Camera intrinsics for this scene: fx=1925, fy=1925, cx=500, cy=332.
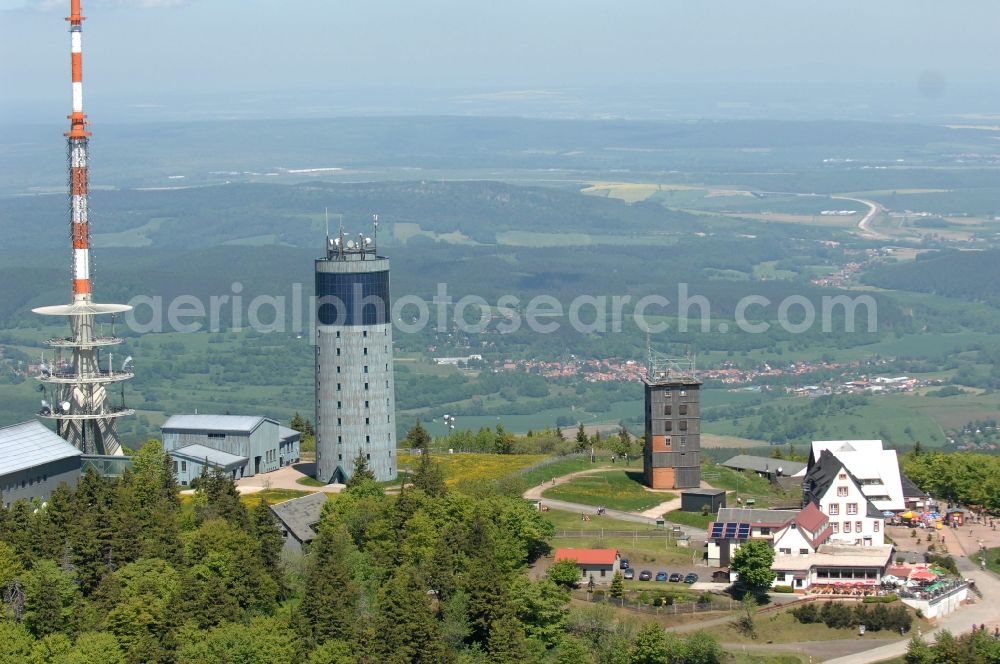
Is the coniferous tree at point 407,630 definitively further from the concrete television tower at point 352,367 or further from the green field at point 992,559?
the concrete television tower at point 352,367

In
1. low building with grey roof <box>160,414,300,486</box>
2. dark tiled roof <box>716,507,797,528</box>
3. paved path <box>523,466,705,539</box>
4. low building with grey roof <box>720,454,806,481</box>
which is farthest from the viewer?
low building with grey roof <box>720,454,806,481</box>

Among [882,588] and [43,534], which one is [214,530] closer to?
[43,534]

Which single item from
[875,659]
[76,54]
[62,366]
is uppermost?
[76,54]

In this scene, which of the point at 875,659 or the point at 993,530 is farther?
the point at 993,530

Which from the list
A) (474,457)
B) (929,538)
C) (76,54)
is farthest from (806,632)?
(76,54)

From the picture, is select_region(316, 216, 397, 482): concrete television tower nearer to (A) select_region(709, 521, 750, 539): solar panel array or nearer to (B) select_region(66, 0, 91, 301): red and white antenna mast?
(B) select_region(66, 0, 91, 301): red and white antenna mast

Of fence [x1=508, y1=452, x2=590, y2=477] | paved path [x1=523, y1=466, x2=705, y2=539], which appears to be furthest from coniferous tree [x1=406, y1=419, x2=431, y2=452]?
paved path [x1=523, y1=466, x2=705, y2=539]

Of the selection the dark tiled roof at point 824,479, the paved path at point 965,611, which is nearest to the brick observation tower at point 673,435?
the dark tiled roof at point 824,479

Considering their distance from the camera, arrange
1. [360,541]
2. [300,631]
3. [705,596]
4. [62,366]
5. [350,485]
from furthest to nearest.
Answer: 1. [62,366]
2. [350,485]
3. [360,541]
4. [705,596]
5. [300,631]
